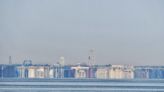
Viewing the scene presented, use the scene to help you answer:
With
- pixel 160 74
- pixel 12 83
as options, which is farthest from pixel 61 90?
pixel 160 74

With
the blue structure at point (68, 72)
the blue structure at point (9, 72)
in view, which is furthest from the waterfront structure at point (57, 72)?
the blue structure at point (9, 72)

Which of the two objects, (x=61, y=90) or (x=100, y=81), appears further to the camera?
(x=100, y=81)

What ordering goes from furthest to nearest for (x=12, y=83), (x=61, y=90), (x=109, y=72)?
(x=109, y=72), (x=12, y=83), (x=61, y=90)

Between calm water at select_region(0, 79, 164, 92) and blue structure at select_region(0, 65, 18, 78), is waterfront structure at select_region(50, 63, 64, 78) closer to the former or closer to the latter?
calm water at select_region(0, 79, 164, 92)

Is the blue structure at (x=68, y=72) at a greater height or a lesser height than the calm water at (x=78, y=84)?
greater

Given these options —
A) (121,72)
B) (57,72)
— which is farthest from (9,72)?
(121,72)

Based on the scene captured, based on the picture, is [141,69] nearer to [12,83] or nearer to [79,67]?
[79,67]

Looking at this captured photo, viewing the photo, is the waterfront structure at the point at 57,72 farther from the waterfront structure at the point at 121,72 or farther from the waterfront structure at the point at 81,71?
the waterfront structure at the point at 121,72

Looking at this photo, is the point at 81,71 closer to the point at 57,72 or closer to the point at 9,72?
the point at 57,72

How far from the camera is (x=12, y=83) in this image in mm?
30188

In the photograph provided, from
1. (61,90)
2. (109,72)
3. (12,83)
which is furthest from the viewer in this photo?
(109,72)

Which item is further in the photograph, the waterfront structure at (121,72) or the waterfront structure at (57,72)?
the waterfront structure at (57,72)

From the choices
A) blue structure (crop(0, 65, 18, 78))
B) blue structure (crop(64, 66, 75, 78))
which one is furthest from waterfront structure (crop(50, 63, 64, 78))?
blue structure (crop(0, 65, 18, 78))

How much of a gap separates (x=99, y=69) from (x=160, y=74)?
3.77 m
